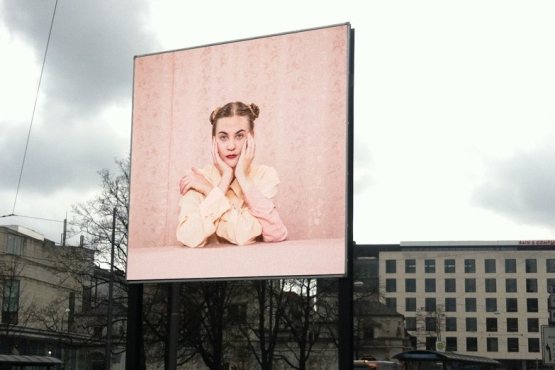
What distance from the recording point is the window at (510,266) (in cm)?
10438

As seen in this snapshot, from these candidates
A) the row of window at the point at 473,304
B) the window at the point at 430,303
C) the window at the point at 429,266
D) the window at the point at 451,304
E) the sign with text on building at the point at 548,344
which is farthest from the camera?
the window at the point at 429,266

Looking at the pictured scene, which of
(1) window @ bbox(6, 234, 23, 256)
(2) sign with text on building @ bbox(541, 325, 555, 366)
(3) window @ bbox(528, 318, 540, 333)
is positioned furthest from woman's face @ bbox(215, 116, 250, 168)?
(3) window @ bbox(528, 318, 540, 333)

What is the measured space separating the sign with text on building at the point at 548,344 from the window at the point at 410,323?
89.8 meters

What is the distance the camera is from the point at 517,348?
10194 centimetres

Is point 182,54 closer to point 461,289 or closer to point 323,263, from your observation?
point 323,263

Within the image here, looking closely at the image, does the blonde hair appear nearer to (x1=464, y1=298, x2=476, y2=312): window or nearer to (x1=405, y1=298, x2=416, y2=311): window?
(x1=464, y1=298, x2=476, y2=312): window

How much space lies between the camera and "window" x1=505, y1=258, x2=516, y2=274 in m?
104

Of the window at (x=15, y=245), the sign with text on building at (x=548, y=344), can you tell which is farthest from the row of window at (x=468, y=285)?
the sign with text on building at (x=548, y=344)

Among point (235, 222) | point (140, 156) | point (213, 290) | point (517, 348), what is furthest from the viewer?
point (517, 348)

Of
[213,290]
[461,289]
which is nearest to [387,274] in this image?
[461,289]

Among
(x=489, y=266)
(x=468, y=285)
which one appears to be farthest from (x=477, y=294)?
(x=489, y=266)

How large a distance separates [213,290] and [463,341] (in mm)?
68293

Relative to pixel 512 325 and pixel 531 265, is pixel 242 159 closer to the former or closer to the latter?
pixel 512 325

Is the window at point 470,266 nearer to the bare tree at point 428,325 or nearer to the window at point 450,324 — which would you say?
the bare tree at point 428,325
